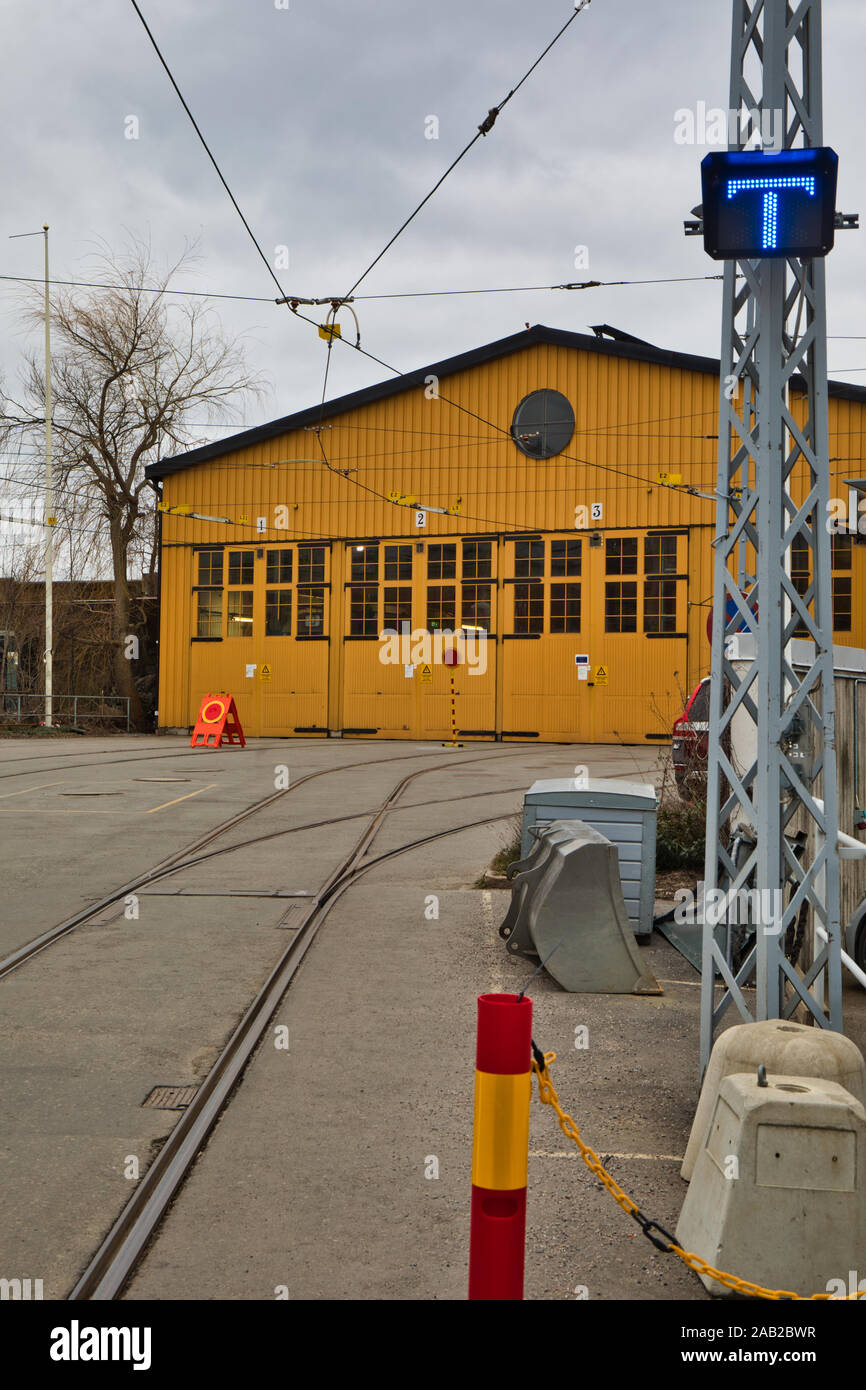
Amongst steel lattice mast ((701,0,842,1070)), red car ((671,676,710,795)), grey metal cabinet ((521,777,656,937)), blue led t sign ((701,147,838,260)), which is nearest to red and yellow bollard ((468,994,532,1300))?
steel lattice mast ((701,0,842,1070))

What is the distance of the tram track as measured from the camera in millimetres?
3652

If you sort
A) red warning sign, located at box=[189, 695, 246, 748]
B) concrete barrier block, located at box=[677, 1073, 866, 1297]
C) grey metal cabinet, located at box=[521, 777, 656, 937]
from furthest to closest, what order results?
red warning sign, located at box=[189, 695, 246, 748]
grey metal cabinet, located at box=[521, 777, 656, 937]
concrete barrier block, located at box=[677, 1073, 866, 1297]

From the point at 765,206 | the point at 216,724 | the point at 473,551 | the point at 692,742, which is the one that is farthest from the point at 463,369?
the point at 765,206

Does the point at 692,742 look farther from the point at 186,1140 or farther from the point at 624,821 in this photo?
the point at 186,1140

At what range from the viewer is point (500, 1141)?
3.02 metres

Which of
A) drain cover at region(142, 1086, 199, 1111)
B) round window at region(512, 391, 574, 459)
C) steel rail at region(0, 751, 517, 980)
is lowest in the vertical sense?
drain cover at region(142, 1086, 199, 1111)

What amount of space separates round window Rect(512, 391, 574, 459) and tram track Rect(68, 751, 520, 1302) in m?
22.4

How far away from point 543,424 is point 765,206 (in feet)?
86.6

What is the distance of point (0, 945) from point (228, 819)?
613cm

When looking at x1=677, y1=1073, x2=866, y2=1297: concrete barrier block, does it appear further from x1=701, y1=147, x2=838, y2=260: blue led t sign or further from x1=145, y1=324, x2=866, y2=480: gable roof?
x1=145, y1=324, x2=866, y2=480: gable roof

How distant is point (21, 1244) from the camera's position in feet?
12.5

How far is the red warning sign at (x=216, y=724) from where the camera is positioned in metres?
27.1

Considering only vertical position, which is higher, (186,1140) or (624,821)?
(624,821)

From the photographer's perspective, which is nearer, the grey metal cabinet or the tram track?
the tram track
